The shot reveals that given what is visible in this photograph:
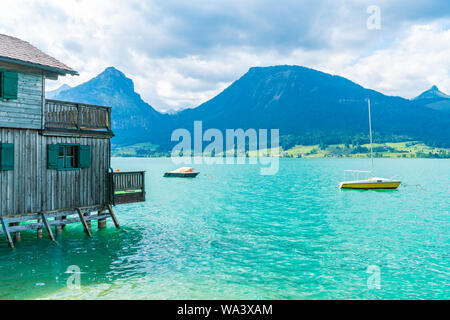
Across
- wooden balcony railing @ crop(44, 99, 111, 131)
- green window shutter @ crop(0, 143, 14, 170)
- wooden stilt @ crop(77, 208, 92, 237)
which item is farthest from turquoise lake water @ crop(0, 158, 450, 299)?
wooden balcony railing @ crop(44, 99, 111, 131)

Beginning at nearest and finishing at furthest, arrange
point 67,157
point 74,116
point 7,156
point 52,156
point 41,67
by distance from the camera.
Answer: point 7,156
point 41,67
point 52,156
point 67,157
point 74,116

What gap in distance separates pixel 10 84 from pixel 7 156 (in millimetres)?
4001

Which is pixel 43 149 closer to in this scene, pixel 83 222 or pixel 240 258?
pixel 83 222

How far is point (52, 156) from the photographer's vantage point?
20.5 metres

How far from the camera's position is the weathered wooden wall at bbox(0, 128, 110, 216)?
19094 mm

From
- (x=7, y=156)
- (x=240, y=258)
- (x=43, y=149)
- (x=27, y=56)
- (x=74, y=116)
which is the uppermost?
(x=27, y=56)

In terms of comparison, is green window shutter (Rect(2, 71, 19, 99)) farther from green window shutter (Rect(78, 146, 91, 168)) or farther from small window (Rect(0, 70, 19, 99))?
green window shutter (Rect(78, 146, 91, 168))

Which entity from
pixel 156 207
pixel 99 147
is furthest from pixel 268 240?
pixel 156 207

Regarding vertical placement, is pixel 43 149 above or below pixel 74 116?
below

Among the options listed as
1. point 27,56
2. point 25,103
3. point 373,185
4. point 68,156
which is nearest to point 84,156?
point 68,156

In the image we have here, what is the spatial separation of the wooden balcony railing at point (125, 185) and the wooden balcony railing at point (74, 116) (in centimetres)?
349

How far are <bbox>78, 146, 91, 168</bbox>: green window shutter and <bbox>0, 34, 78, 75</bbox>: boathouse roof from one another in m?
4.79
